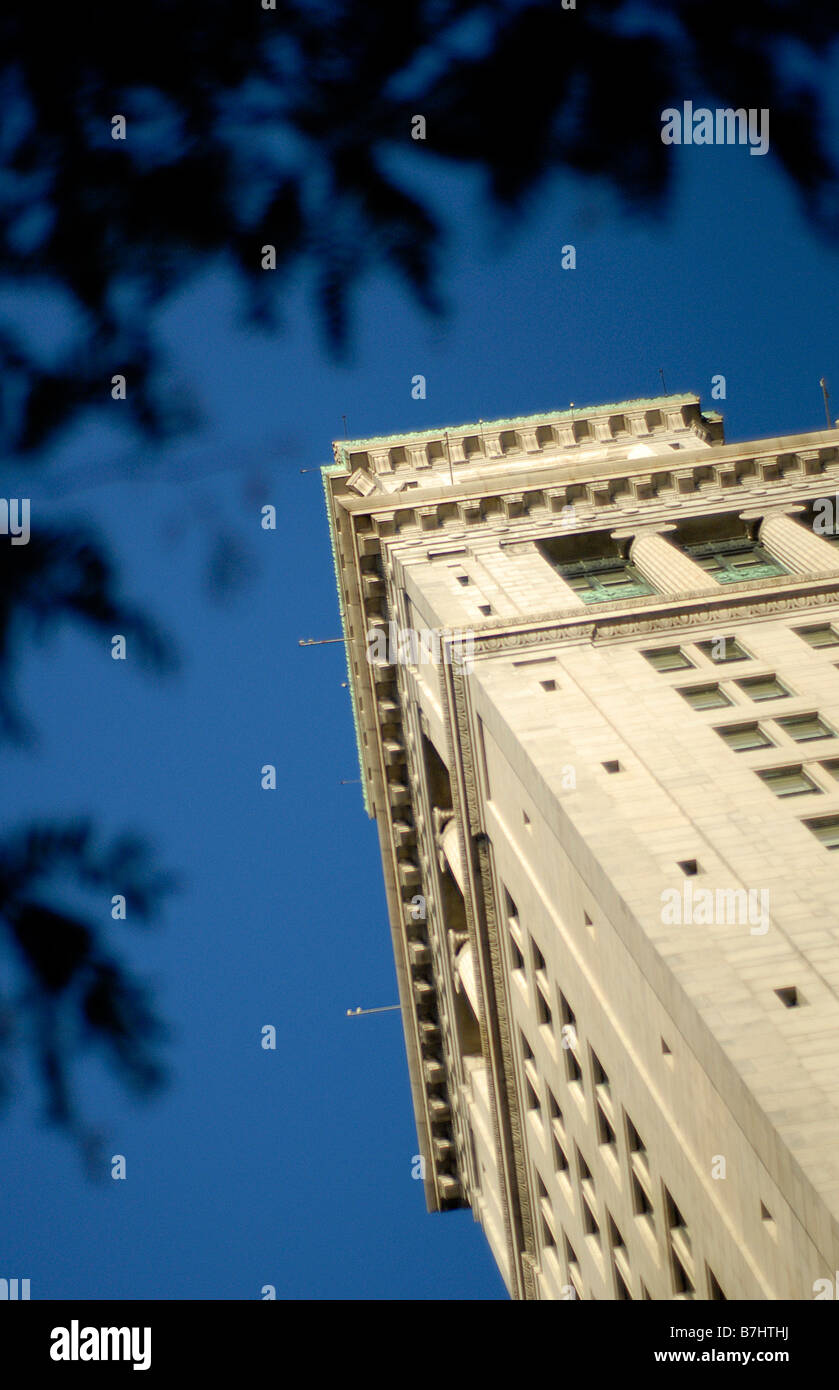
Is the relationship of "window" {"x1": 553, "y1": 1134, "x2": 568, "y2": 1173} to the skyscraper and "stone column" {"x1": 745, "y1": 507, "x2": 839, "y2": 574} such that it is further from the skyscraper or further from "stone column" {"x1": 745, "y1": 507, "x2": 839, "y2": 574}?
"stone column" {"x1": 745, "y1": 507, "x2": 839, "y2": 574}

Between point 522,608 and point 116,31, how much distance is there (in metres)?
33.6

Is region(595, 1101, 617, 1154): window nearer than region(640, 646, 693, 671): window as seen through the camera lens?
Yes

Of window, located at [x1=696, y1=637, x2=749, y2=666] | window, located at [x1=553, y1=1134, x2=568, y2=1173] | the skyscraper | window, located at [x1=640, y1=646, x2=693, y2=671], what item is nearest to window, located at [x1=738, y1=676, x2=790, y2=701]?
the skyscraper

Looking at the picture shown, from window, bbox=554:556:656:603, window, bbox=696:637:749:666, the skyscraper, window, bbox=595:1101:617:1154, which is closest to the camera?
the skyscraper

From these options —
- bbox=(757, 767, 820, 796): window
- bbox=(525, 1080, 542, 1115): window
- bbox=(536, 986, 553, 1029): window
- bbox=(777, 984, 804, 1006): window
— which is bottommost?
bbox=(777, 984, 804, 1006): window

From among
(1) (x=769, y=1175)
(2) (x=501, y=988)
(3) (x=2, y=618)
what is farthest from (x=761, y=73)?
(2) (x=501, y=988)

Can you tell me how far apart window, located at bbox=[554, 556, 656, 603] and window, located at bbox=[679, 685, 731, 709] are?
267 inches

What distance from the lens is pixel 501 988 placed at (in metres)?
41.5

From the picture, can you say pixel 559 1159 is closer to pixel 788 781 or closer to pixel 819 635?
pixel 788 781

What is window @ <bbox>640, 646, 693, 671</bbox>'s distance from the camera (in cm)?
3544

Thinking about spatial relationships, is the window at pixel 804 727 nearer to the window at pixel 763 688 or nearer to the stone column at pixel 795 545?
the window at pixel 763 688

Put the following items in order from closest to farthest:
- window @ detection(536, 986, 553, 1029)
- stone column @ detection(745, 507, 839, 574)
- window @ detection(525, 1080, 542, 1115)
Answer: window @ detection(536, 986, 553, 1029), window @ detection(525, 1080, 542, 1115), stone column @ detection(745, 507, 839, 574)

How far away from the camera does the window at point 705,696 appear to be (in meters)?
33.2
